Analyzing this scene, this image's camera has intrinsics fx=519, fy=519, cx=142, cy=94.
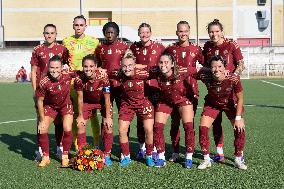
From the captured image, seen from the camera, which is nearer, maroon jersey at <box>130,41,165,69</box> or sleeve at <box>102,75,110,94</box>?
sleeve at <box>102,75,110,94</box>

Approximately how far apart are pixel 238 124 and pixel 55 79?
2784mm

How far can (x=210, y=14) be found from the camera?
47.7 m

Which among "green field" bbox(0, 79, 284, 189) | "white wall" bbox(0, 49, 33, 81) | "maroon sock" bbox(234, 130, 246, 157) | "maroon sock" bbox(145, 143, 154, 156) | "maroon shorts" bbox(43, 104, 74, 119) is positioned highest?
"white wall" bbox(0, 49, 33, 81)

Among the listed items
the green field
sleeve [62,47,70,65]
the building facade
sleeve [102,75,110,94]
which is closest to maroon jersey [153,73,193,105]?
sleeve [102,75,110,94]

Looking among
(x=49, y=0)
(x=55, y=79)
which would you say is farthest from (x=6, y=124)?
(x=49, y=0)

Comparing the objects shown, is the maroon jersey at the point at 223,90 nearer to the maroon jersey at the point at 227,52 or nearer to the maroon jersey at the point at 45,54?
the maroon jersey at the point at 227,52

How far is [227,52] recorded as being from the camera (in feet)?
25.7

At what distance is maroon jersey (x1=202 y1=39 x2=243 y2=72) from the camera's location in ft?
25.7

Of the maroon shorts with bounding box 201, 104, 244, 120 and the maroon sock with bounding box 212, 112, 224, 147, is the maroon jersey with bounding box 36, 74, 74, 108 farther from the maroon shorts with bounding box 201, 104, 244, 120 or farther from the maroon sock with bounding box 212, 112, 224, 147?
the maroon sock with bounding box 212, 112, 224, 147

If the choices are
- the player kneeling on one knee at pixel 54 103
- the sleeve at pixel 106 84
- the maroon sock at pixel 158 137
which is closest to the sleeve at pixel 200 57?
the maroon sock at pixel 158 137

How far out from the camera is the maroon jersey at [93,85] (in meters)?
7.94

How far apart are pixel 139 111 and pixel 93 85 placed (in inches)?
32.6

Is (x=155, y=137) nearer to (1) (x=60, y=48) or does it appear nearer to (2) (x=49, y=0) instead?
(1) (x=60, y=48)

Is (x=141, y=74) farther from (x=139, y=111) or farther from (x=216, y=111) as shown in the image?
(x=216, y=111)
